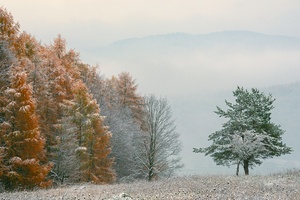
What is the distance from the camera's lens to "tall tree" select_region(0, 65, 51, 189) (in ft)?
75.7

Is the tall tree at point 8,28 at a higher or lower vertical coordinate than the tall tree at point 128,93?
lower

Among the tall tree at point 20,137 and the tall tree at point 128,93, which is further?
the tall tree at point 128,93

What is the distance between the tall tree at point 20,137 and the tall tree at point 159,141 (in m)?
11.9

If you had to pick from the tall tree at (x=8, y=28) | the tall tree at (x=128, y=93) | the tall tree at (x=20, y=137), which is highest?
the tall tree at (x=128, y=93)

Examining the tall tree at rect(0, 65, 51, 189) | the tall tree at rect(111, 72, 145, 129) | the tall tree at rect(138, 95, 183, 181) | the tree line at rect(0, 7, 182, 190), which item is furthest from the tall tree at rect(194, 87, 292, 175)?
the tall tree at rect(0, 65, 51, 189)

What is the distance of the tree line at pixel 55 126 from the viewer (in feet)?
76.6

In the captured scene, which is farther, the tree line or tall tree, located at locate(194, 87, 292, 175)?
tall tree, located at locate(194, 87, 292, 175)

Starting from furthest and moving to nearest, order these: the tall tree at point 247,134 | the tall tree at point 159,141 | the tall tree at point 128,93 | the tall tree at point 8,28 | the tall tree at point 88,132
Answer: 1. the tall tree at point 128,93
2. the tall tree at point 159,141
3. the tall tree at point 247,134
4. the tall tree at point 88,132
5. the tall tree at point 8,28

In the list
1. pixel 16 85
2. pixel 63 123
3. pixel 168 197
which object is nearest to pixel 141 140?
pixel 63 123

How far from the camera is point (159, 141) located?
34094mm

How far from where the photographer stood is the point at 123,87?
4950cm

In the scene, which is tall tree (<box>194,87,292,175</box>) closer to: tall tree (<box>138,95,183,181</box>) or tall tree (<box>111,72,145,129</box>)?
tall tree (<box>138,95,183,181</box>)

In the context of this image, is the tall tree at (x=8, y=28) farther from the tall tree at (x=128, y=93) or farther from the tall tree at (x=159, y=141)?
the tall tree at (x=128, y=93)

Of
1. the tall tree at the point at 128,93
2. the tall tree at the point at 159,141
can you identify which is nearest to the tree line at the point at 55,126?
the tall tree at the point at 159,141
